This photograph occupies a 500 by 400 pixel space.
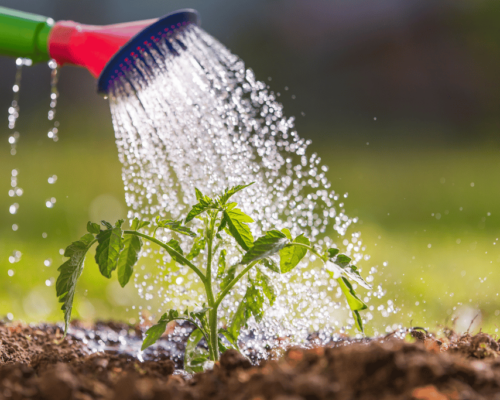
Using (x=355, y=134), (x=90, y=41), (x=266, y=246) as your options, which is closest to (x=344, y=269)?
(x=266, y=246)

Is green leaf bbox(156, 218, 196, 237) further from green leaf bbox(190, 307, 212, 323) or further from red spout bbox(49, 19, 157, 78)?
red spout bbox(49, 19, 157, 78)

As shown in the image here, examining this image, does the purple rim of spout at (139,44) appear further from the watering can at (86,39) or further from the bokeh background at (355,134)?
the bokeh background at (355,134)

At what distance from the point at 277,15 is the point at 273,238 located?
4201mm

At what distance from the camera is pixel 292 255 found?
944mm

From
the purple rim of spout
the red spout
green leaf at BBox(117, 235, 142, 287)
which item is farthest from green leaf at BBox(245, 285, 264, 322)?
the red spout

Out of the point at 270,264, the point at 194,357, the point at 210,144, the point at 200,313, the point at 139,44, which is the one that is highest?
the point at 139,44

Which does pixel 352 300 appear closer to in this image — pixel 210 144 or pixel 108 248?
pixel 108 248

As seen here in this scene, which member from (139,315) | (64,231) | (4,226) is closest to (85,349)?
(139,315)

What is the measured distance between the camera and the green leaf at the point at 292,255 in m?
0.93

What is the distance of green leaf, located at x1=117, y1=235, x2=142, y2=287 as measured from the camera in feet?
2.98

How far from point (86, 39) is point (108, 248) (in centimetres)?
85

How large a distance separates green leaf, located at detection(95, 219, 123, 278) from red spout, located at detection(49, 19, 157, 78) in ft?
2.47

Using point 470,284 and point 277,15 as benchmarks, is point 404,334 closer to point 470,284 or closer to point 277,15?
point 470,284

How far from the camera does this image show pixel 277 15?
185 inches
